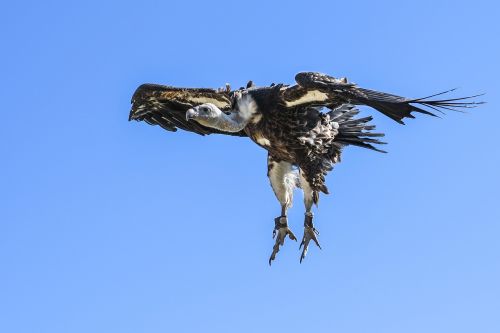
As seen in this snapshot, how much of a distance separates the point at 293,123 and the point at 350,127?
3.80 ft

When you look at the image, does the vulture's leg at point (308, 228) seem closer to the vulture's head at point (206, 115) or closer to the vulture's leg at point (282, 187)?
the vulture's leg at point (282, 187)

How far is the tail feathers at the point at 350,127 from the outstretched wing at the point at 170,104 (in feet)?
4.61

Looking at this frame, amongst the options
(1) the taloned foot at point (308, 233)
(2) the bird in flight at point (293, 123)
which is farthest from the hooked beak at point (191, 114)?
(1) the taloned foot at point (308, 233)

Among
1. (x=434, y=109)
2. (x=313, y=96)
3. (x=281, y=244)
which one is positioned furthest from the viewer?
(x=281, y=244)

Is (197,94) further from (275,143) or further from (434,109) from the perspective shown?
(434,109)

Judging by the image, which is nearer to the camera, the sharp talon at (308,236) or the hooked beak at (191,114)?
the hooked beak at (191,114)

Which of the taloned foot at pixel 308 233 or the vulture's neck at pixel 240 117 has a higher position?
the vulture's neck at pixel 240 117

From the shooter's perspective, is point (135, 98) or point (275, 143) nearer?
point (275, 143)

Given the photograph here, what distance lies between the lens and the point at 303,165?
2062cm

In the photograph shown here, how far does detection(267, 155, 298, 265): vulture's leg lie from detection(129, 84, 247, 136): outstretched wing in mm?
671

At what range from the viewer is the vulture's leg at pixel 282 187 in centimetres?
2142

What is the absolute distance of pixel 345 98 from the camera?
63.4 feet

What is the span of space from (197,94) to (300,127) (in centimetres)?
200

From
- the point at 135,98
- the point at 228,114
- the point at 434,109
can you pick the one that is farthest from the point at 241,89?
the point at 434,109
